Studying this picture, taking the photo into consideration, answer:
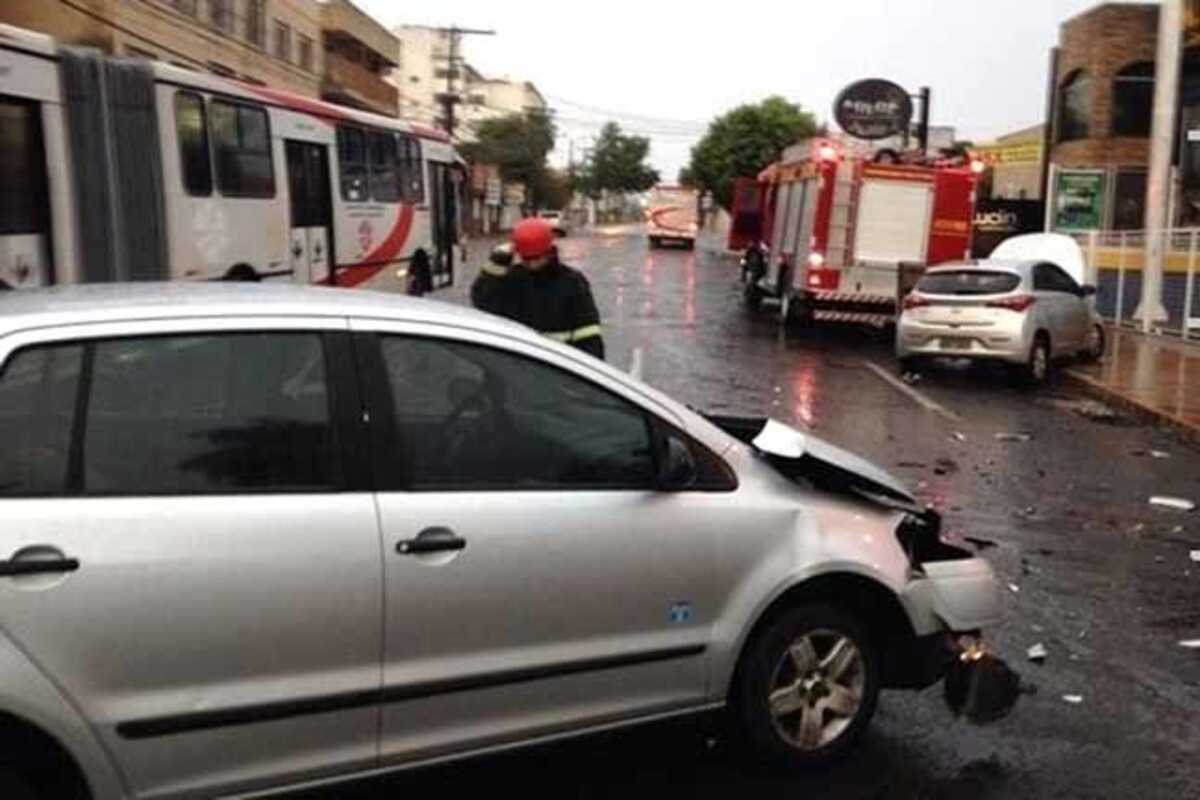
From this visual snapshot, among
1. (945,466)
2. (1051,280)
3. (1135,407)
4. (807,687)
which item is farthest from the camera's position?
(1051,280)

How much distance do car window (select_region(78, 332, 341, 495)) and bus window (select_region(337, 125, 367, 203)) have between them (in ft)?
53.9

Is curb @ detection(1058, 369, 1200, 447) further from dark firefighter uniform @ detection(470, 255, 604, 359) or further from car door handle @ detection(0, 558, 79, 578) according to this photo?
car door handle @ detection(0, 558, 79, 578)

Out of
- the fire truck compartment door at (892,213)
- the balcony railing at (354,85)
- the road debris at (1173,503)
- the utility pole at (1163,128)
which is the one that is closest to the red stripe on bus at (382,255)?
the fire truck compartment door at (892,213)

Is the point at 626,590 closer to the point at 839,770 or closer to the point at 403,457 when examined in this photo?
the point at 403,457

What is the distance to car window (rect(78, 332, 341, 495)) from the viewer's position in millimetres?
3484

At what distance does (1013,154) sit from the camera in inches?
1918

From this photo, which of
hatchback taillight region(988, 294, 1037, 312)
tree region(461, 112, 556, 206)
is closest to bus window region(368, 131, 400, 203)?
hatchback taillight region(988, 294, 1037, 312)

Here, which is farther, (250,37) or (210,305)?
(250,37)

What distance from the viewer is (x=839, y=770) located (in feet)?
15.4

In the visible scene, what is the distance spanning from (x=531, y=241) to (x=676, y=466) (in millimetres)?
2921

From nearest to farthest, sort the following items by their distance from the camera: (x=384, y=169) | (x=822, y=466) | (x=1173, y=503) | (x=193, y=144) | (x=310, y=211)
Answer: (x=822, y=466) < (x=1173, y=503) < (x=193, y=144) < (x=310, y=211) < (x=384, y=169)

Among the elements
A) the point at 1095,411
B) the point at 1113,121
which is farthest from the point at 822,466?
the point at 1113,121

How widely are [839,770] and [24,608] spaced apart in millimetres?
2649

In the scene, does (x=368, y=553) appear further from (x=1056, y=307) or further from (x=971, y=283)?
(x=1056, y=307)
